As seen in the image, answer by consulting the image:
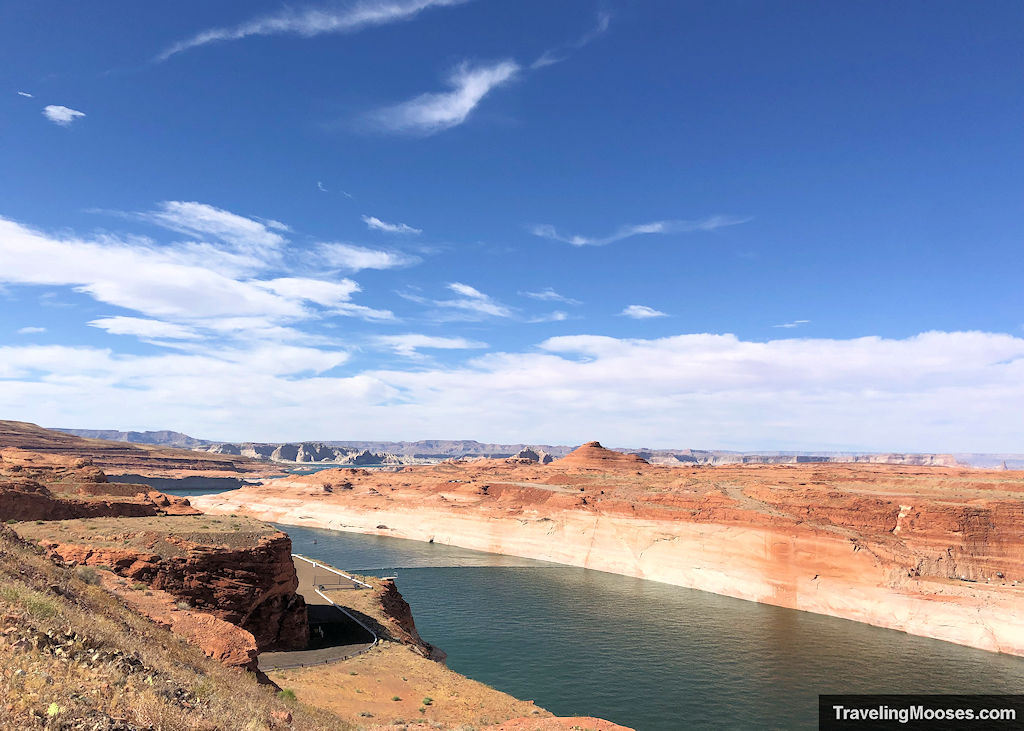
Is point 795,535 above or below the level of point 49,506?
below

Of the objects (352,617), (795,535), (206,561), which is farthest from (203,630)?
(795,535)

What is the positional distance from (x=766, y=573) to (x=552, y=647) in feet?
95.6

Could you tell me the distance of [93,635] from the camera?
994cm

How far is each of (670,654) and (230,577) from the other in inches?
1194

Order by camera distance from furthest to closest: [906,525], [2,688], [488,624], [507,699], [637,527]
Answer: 1. [637,527]
2. [906,525]
3. [488,624]
4. [507,699]
5. [2,688]

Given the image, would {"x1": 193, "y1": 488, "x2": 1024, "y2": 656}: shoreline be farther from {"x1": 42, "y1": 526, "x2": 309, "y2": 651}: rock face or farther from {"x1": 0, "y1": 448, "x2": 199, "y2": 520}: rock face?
{"x1": 0, "y1": 448, "x2": 199, "y2": 520}: rock face

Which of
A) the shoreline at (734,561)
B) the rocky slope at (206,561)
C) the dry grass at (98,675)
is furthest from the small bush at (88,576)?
the shoreline at (734,561)

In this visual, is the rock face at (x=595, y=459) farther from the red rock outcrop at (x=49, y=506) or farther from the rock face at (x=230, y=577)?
the rock face at (x=230, y=577)

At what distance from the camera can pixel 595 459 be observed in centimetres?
12612

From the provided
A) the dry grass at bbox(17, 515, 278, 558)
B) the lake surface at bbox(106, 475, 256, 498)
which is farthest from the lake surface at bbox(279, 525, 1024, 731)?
the lake surface at bbox(106, 475, 256, 498)

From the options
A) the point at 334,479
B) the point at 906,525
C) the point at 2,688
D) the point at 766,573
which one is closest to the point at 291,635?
the point at 2,688

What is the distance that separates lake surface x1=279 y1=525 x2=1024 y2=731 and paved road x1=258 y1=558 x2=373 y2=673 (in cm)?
820

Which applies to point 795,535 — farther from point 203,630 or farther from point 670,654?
point 203,630

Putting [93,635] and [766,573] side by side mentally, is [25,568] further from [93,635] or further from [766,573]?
[766,573]
